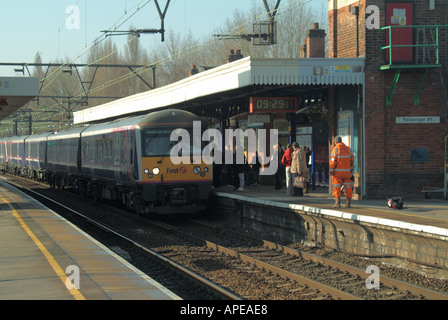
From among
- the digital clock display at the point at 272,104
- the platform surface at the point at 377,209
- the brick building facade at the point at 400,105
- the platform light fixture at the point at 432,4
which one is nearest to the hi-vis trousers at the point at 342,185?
the platform surface at the point at 377,209

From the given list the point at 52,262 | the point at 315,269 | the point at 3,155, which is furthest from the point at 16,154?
the point at 315,269

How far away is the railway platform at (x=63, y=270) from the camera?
7.60m

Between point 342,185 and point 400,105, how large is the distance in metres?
3.62

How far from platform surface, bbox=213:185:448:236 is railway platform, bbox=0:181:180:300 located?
456 centimetres

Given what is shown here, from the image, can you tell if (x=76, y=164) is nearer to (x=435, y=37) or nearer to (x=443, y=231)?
(x=435, y=37)

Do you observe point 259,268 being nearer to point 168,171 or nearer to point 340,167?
point 340,167

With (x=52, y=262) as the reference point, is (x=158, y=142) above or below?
Answer: above

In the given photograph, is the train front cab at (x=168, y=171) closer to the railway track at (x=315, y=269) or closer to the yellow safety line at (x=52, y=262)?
the railway track at (x=315, y=269)

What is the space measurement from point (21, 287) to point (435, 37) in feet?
41.5

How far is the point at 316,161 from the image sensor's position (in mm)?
20906

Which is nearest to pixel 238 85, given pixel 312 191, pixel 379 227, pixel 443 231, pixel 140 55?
pixel 312 191

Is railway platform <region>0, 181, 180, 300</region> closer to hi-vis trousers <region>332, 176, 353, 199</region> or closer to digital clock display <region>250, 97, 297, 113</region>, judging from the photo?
hi-vis trousers <region>332, 176, 353, 199</region>

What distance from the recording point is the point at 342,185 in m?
14.3

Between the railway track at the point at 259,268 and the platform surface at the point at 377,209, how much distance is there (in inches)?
42.5
